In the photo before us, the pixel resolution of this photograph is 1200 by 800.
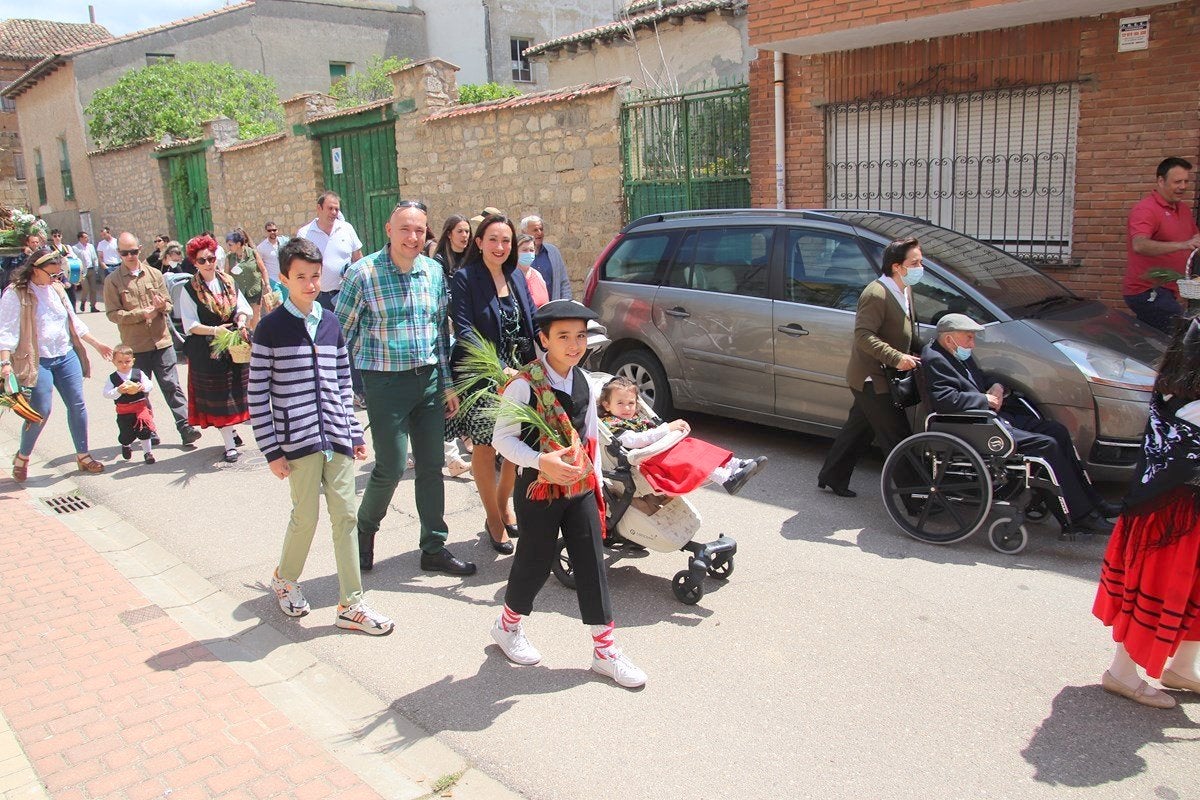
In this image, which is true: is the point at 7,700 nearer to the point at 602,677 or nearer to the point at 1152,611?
the point at 602,677

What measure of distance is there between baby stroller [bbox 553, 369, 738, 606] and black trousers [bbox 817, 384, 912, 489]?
156 cm

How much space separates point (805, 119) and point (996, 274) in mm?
4572

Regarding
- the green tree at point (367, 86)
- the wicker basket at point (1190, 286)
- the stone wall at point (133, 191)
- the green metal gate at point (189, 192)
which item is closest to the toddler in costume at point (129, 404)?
the wicker basket at point (1190, 286)

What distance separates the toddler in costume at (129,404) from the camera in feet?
26.3

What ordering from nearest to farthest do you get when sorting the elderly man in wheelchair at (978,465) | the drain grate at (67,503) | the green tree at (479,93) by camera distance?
the elderly man in wheelchair at (978,465), the drain grate at (67,503), the green tree at (479,93)

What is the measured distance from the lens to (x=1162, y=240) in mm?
7605

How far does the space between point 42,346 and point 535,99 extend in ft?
23.0

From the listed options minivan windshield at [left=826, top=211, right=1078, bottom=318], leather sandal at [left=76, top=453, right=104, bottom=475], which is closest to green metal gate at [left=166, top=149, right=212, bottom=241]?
leather sandal at [left=76, top=453, right=104, bottom=475]

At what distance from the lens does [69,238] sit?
30641 mm

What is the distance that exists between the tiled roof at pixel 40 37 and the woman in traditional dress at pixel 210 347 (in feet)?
129

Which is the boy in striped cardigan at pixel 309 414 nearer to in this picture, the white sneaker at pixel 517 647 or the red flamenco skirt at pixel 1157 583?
the white sneaker at pixel 517 647

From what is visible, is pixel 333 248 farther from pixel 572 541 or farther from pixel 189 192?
pixel 189 192

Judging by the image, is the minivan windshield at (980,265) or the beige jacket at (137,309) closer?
the minivan windshield at (980,265)

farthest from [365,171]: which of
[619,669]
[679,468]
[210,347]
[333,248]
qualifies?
Answer: [619,669]
